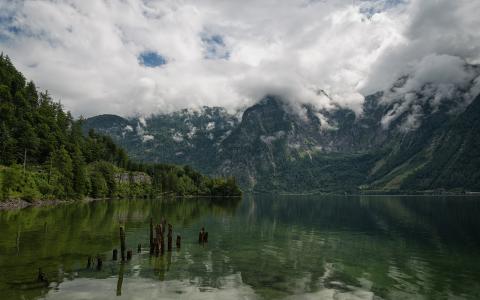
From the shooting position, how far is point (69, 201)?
531 feet

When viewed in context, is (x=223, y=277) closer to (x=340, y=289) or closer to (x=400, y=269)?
(x=340, y=289)

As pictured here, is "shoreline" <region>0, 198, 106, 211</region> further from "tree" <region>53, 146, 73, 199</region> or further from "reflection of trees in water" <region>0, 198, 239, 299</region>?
"reflection of trees in water" <region>0, 198, 239, 299</region>

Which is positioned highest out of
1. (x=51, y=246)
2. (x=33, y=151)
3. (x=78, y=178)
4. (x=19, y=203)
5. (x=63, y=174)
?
(x=33, y=151)

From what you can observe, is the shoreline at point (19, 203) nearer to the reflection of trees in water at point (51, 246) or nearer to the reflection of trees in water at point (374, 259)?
the reflection of trees in water at point (51, 246)

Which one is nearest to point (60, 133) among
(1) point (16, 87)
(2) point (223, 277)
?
(1) point (16, 87)

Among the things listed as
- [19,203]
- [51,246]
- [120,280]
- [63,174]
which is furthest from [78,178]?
[120,280]

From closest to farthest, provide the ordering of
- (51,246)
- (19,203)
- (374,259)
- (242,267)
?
(242,267)
(374,259)
(51,246)
(19,203)

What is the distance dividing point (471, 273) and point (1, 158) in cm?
15484

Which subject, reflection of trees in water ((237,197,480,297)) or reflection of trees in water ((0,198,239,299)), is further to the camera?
reflection of trees in water ((237,197,480,297))

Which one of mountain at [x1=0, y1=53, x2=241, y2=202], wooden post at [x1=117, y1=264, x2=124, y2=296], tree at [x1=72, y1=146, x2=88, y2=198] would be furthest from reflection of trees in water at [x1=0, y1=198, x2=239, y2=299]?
tree at [x1=72, y1=146, x2=88, y2=198]

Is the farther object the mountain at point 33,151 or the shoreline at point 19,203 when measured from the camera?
the mountain at point 33,151

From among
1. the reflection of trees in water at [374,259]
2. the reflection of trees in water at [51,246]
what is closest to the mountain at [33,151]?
the reflection of trees in water at [51,246]

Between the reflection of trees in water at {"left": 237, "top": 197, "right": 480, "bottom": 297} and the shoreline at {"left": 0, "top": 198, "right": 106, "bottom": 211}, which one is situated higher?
the shoreline at {"left": 0, "top": 198, "right": 106, "bottom": 211}

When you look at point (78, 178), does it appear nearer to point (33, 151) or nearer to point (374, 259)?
point (33, 151)
